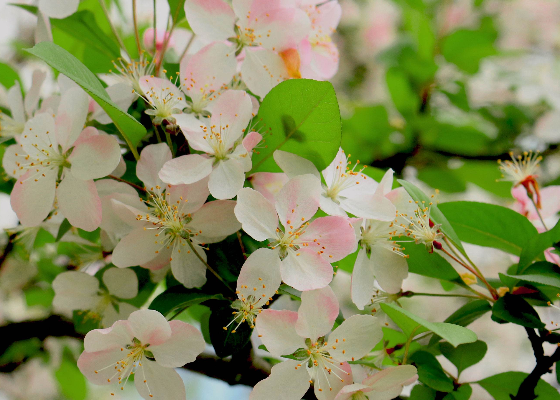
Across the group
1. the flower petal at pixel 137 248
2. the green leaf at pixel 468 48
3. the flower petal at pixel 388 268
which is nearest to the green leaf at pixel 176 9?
the flower petal at pixel 137 248

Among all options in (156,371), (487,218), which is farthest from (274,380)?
(487,218)

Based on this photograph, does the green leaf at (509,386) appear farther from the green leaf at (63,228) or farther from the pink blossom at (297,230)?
the green leaf at (63,228)

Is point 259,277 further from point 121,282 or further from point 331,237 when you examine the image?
point 121,282

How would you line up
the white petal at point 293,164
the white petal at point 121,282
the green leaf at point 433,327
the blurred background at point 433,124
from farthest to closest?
the blurred background at point 433,124 → the white petal at point 121,282 → the white petal at point 293,164 → the green leaf at point 433,327

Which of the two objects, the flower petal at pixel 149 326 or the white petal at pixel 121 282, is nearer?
the flower petal at pixel 149 326

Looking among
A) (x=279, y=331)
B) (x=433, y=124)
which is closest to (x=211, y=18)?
(x=279, y=331)

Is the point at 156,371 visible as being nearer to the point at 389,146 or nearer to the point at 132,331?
the point at 132,331

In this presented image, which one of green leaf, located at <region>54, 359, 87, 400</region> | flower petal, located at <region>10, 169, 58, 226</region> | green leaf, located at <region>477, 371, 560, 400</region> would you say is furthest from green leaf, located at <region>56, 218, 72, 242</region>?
green leaf, located at <region>54, 359, 87, 400</region>
